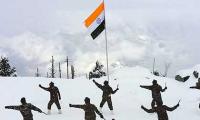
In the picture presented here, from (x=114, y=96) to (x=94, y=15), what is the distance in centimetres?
560

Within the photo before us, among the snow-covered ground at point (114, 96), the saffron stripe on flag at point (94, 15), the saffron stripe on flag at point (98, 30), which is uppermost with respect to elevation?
the saffron stripe on flag at point (94, 15)

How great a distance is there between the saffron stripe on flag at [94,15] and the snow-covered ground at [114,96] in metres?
4.85

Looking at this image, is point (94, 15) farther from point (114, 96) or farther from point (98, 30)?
point (114, 96)

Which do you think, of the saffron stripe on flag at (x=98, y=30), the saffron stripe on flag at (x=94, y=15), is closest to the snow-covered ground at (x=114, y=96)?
the saffron stripe on flag at (x=98, y=30)

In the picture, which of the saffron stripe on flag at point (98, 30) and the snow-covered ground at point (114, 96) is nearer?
the snow-covered ground at point (114, 96)

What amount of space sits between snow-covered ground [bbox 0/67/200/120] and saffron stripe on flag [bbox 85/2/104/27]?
15.9 feet

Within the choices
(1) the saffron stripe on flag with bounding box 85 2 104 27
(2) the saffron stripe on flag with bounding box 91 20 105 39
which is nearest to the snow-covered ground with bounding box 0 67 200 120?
(2) the saffron stripe on flag with bounding box 91 20 105 39

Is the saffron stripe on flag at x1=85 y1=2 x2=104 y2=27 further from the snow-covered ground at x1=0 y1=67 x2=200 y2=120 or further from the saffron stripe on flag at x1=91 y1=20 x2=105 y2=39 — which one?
the snow-covered ground at x1=0 y1=67 x2=200 y2=120

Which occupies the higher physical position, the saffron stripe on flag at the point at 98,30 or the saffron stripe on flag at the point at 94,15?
the saffron stripe on flag at the point at 94,15

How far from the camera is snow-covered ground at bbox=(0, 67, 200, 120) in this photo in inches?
902

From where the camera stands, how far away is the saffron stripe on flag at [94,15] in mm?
28500

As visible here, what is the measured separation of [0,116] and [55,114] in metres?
2.92

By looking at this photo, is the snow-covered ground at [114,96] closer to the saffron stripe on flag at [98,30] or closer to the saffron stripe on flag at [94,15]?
the saffron stripe on flag at [98,30]

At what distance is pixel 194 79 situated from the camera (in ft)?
138
